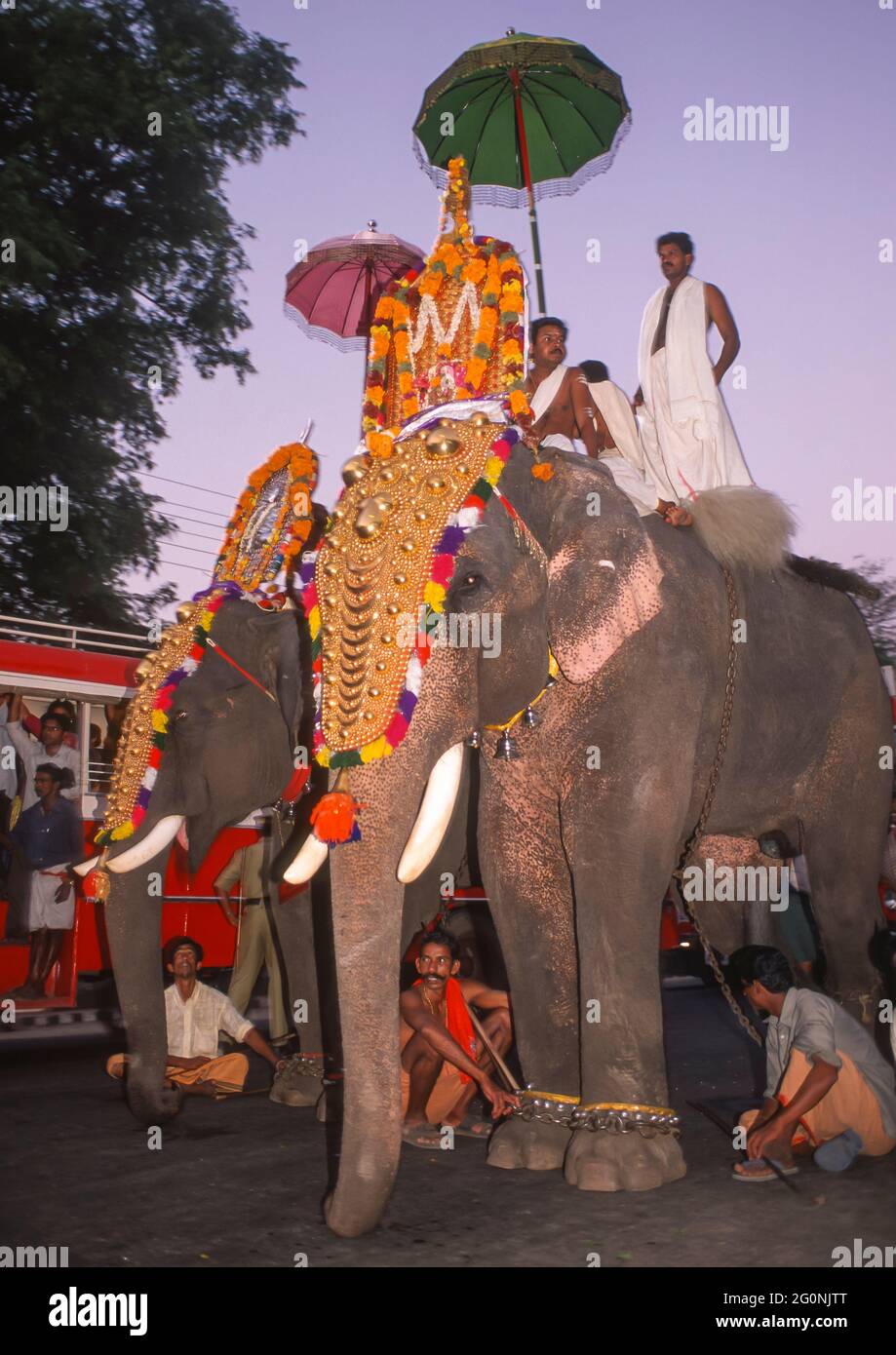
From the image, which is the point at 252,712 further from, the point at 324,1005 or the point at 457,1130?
the point at 457,1130

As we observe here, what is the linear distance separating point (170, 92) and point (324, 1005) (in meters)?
15.1

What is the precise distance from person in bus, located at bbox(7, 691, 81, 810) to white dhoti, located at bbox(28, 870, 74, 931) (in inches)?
22.4

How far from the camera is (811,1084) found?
5.31 metres

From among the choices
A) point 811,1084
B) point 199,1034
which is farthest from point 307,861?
point 199,1034

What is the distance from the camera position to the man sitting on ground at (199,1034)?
7543mm

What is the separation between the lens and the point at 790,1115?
17.4 feet

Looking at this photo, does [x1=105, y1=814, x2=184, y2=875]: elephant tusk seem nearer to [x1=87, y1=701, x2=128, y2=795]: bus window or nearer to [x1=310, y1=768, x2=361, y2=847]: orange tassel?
[x1=310, y1=768, x2=361, y2=847]: orange tassel

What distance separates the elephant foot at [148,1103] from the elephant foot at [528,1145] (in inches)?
61.7

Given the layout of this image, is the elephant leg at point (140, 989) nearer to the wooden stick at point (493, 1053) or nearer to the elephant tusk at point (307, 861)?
the wooden stick at point (493, 1053)

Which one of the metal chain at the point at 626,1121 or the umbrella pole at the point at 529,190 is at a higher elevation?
the umbrella pole at the point at 529,190

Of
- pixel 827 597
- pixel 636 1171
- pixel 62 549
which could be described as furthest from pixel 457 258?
pixel 62 549

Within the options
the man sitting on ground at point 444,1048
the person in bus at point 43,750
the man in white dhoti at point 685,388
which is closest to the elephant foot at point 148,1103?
the man sitting on ground at point 444,1048

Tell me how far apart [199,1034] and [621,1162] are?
3.45 metres

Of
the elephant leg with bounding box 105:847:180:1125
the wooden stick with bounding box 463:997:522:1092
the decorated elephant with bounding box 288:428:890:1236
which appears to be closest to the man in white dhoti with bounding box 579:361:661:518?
the decorated elephant with bounding box 288:428:890:1236
